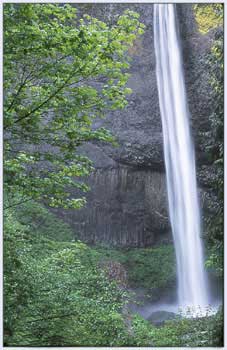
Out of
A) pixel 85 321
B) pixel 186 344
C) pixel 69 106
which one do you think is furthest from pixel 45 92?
pixel 186 344

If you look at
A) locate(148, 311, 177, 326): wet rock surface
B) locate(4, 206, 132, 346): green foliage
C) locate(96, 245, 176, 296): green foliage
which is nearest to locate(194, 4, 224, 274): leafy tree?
locate(4, 206, 132, 346): green foliage

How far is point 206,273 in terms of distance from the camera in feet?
30.1

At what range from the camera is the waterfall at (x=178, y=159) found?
930cm

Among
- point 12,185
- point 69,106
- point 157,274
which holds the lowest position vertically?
point 157,274

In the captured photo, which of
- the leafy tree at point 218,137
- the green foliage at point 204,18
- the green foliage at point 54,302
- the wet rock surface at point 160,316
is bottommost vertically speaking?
the wet rock surface at point 160,316

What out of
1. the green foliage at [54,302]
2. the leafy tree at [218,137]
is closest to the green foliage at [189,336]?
the green foliage at [54,302]

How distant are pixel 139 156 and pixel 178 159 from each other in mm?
949

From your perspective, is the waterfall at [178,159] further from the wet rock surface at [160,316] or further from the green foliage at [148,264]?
the wet rock surface at [160,316]

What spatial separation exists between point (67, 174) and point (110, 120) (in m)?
6.98

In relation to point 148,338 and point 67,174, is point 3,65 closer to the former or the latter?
point 67,174

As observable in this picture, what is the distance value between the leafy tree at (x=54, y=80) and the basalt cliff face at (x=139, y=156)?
666cm

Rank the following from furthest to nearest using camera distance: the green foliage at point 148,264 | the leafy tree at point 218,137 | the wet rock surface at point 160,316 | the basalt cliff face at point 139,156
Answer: the basalt cliff face at point 139,156 → the green foliage at point 148,264 → the wet rock surface at point 160,316 → the leafy tree at point 218,137

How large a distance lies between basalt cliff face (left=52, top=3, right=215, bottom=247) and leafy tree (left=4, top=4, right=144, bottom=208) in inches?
262

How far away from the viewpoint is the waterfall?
30.5 feet
